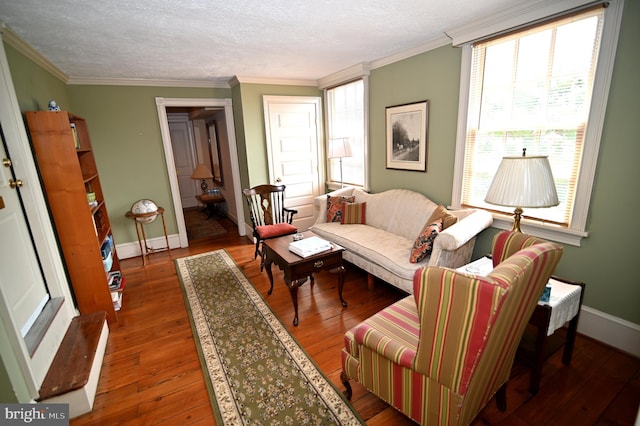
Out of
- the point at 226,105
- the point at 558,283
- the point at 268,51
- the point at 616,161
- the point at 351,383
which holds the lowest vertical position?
the point at 351,383

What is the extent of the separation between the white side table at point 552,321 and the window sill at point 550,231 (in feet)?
1.54

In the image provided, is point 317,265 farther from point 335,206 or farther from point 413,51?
point 413,51

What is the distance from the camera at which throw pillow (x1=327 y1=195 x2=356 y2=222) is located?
12.7 ft

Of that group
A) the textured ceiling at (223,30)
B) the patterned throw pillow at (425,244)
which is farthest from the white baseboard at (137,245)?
the patterned throw pillow at (425,244)

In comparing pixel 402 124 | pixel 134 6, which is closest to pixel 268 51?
pixel 134 6

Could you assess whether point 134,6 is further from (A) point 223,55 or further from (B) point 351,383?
(B) point 351,383

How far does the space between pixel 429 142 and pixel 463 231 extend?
48.4 inches

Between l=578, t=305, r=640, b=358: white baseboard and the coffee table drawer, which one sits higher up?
the coffee table drawer

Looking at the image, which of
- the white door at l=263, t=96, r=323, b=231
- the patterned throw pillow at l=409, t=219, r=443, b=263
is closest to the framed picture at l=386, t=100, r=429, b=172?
the patterned throw pillow at l=409, t=219, r=443, b=263

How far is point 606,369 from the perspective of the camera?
198 centimetres

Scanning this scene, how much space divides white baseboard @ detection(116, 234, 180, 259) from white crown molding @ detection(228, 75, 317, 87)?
253cm

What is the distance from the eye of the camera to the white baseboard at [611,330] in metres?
2.06

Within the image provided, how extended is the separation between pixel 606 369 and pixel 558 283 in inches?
25.9

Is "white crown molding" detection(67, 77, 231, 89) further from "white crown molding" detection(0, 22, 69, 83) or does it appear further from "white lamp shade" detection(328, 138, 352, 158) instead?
"white lamp shade" detection(328, 138, 352, 158)
